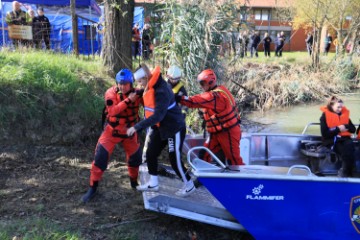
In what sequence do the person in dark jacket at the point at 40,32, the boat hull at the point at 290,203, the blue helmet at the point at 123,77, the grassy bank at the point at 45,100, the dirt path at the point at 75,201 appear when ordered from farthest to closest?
the person in dark jacket at the point at 40,32 → the grassy bank at the point at 45,100 → the blue helmet at the point at 123,77 → the dirt path at the point at 75,201 → the boat hull at the point at 290,203

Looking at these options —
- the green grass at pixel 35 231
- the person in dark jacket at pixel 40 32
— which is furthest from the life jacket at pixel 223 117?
the person in dark jacket at pixel 40 32

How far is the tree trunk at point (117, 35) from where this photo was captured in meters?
7.08

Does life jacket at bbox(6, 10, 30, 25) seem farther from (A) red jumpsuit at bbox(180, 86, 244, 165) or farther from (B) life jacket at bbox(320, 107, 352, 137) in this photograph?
(B) life jacket at bbox(320, 107, 352, 137)

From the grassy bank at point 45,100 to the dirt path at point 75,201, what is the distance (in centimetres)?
31

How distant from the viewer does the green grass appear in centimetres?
360

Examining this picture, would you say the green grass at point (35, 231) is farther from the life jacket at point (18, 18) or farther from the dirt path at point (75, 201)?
the life jacket at point (18, 18)

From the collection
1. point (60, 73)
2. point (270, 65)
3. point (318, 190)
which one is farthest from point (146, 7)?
point (270, 65)

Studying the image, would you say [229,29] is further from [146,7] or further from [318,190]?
[318,190]

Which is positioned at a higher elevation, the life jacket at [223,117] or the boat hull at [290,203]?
the life jacket at [223,117]

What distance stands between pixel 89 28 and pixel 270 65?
8.71 meters

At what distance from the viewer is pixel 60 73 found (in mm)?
6664

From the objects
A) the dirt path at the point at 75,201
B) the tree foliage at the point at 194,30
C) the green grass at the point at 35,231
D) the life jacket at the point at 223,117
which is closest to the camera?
the green grass at the point at 35,231

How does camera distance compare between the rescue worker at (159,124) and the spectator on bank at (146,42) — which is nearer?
the rescue worker at (159,124)

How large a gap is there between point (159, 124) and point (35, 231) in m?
1.60
